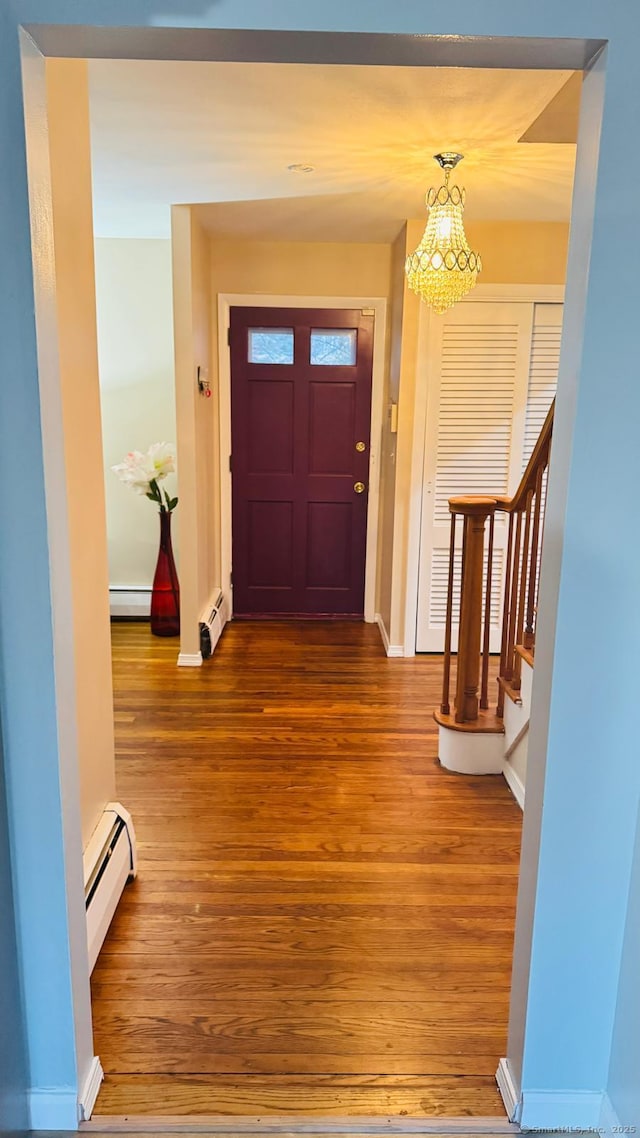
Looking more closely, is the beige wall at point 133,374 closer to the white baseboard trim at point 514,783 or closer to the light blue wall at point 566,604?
the white baseboard trim at point 514,783

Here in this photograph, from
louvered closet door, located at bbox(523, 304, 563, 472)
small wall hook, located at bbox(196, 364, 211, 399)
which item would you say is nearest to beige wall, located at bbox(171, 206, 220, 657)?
small wall hook, located at bbox(196, 364, 211, 399)

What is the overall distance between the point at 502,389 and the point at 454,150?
1583 mm

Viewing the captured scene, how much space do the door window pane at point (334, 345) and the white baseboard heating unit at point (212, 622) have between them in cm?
169

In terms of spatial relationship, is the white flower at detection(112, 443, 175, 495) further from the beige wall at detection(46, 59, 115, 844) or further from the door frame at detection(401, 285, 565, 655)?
the beige wall at detection(46, 59, 115, 844)

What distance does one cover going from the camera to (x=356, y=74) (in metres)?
2.19

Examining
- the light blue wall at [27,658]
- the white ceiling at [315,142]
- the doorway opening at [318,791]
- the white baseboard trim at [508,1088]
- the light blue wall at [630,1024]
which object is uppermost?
the white ceiling at [315,142]

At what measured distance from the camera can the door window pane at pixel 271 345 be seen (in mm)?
4766

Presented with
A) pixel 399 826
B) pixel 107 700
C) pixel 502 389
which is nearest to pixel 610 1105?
pixel 399 826

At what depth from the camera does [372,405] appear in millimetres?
4848

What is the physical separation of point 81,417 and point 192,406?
2144 mm

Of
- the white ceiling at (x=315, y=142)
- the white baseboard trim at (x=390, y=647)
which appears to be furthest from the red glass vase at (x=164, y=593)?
the white ceiling at (x=315, y=142)

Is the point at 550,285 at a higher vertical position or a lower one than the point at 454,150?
lower

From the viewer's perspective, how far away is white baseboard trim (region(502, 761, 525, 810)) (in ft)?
9.15

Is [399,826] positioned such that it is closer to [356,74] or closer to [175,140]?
[356,74]
